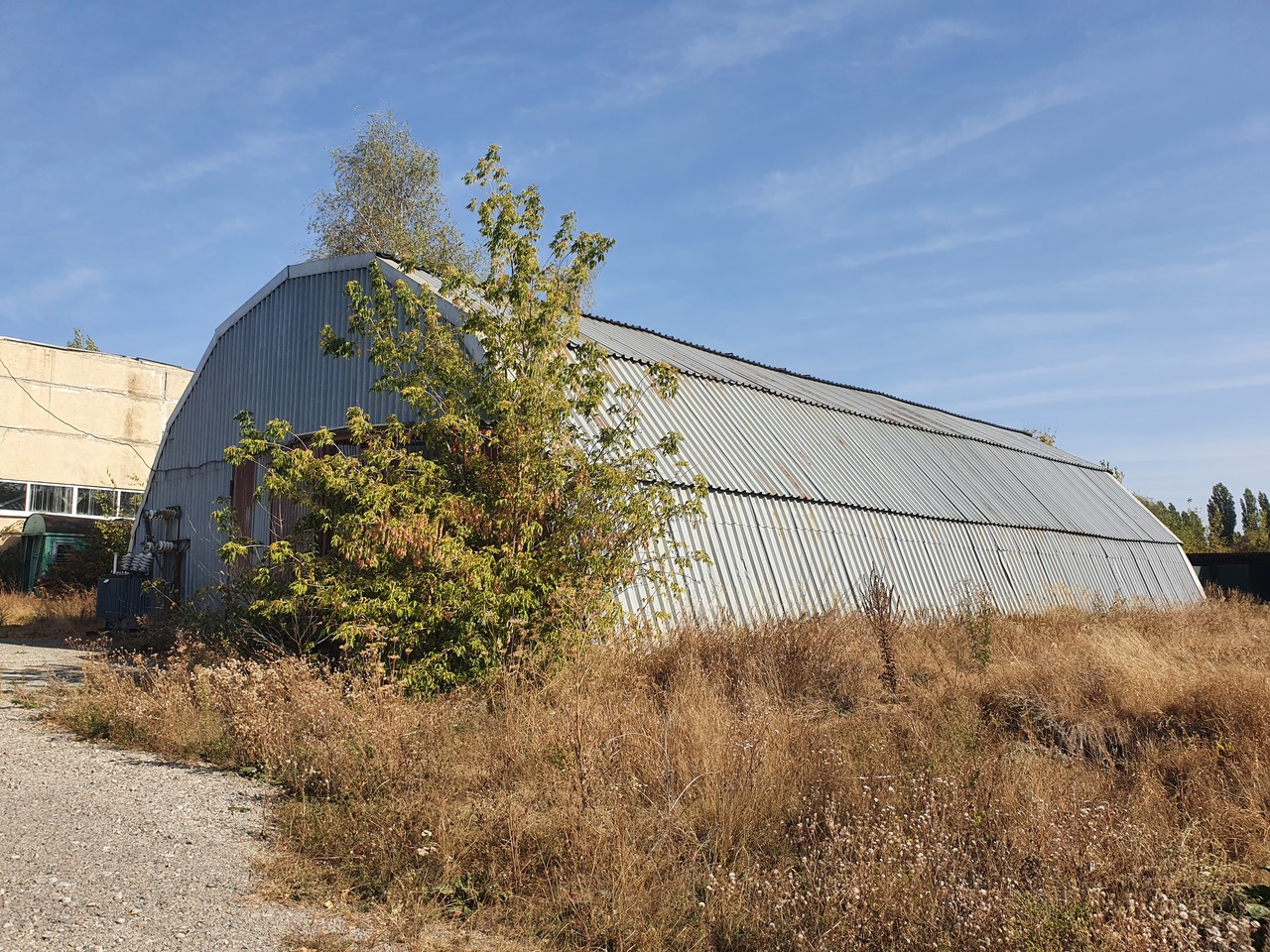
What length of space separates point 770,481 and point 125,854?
12938 mm

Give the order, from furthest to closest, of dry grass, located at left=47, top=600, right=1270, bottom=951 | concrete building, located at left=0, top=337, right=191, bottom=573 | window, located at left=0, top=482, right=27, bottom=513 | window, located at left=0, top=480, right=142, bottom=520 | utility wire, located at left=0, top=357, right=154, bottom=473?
utility wire, located at left=0, top=357, right=154, bottom=473 → concrete building, located at left=0, top=337, right=191, bottom=573 → window, located at left=0, top=480, right=142, bottom=520 → window, located at left=0, top=482, right=27, bottom=513 → dry grass, located at left=47, top=600, right=1270, bottom=951

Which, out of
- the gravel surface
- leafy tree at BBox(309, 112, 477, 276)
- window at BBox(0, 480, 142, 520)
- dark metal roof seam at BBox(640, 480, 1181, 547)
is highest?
leafy tree at BBox(309, 112, 477, 276)

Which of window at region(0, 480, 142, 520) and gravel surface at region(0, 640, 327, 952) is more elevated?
window at region(0, 480, 142, 520)

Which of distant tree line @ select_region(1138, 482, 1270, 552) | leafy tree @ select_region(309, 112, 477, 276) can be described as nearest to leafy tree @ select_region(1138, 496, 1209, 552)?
distant tree line @ select_region(1138, 482, 1270, 552)

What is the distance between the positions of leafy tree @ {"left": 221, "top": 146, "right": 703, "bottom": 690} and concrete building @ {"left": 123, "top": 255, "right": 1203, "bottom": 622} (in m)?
2.64

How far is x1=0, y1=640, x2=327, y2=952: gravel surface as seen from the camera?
532cm

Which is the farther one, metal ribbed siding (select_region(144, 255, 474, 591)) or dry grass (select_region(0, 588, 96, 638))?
dry grass (select_region(0, 588, 96, 638))

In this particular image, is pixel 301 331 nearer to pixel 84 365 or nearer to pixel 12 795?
pixel 12 795

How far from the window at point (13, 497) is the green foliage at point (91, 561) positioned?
6935 millimetres

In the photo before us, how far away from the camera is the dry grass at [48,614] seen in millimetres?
21578

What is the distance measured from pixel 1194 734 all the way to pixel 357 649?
8.02m

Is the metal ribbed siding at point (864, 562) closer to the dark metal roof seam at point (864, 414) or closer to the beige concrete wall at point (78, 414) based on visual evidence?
the dark metal roof seam at point (864, 414)

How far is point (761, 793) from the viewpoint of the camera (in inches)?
277

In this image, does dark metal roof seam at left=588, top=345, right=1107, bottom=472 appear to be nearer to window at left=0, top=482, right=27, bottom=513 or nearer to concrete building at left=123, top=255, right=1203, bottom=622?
concrete building at left=123, top=255, right=1203, bottom=622
